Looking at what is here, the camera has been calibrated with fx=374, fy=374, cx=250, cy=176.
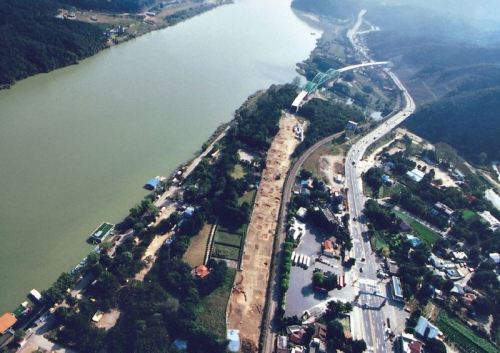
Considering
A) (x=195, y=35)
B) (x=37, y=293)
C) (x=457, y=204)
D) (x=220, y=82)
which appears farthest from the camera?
(x=195, y=35)

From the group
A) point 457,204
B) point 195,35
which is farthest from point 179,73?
point 457,204

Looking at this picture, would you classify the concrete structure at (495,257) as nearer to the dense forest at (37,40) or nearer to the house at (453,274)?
the house at (453,274)

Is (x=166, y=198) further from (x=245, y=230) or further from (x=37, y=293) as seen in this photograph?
(x=37, y=293)

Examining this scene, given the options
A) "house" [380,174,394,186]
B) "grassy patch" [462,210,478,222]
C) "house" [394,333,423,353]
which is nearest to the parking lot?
"house" [394,333,423,353]

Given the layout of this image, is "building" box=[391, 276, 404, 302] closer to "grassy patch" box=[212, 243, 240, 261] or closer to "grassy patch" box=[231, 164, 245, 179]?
"grassy patch" box=[212, 243, 240, 261]

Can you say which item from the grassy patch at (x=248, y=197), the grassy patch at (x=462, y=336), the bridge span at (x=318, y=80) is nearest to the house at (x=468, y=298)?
the grassy patch at (x=462, y=336)

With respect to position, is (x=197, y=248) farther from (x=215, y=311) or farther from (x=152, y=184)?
(x=152, y=184)

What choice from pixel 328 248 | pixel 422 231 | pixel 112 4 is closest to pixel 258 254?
pixel 328 248
